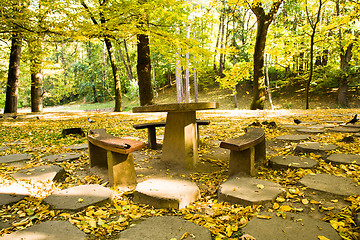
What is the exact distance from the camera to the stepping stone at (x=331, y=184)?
1.84m

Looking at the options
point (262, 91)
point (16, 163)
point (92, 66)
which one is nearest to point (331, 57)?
point (262, 91)

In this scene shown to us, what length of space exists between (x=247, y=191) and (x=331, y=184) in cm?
79

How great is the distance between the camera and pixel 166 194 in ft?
6.27

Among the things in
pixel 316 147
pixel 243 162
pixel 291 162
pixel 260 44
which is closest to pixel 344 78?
pixel 260 44

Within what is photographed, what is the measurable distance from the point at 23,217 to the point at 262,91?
30.0 feet

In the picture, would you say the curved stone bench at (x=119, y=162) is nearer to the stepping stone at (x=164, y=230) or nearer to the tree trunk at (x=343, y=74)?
the stepping stone at (x=164, y=230)

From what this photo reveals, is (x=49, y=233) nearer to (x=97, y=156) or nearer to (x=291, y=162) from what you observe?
(x=97, y=156)

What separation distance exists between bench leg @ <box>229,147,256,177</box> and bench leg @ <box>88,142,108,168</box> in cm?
160

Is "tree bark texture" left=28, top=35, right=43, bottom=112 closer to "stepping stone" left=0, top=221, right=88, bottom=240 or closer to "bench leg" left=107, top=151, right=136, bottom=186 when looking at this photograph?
"bench leg" left=107, top=151, right=136, bottom=186

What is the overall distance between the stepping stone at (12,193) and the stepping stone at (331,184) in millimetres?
2620

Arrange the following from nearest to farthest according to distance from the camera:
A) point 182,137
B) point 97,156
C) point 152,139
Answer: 1. point 182,137
2. point 97,156
3. point 152,139

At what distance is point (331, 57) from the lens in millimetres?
16328

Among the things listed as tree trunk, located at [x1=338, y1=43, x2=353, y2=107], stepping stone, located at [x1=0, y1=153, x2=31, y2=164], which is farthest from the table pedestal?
tree trunk, located at [x1=338, y1=43, x2=353, y2=107]

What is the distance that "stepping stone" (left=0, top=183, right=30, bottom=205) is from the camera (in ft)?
6.21
